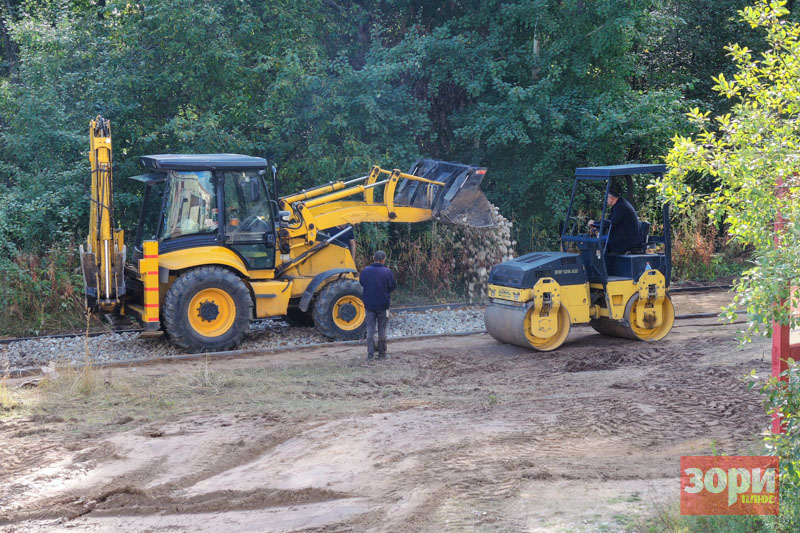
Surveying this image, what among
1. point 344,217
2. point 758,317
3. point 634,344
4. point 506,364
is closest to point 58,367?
point 344,217

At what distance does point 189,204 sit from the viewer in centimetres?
1256

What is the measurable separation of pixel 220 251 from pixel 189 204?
0.84m

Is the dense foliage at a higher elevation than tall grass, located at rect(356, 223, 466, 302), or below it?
higher

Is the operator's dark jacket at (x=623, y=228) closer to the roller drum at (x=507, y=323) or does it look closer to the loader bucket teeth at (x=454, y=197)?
the roller drum at (x=507, y=323)

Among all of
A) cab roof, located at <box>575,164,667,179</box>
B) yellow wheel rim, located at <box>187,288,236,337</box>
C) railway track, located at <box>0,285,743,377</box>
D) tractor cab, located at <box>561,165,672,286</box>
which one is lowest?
railway track, located at <box>0,285,743,377</box>

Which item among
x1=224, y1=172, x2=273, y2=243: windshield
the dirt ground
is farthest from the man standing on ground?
x1=224, y1=172, x2=273, y2=243: windshield

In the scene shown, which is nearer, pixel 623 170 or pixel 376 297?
pixel 376 297

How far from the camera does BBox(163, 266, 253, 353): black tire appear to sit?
12203mm

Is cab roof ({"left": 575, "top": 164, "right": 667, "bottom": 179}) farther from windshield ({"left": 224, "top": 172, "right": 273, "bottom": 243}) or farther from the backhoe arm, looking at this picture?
the backhoe arm

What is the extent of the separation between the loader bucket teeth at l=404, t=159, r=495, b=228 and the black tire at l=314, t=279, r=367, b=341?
2014mm

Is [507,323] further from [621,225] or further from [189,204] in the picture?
[189,204]

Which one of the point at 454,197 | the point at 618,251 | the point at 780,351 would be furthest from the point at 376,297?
the point at 780,351

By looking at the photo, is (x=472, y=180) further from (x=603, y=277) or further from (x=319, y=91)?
(x=319, y=91)

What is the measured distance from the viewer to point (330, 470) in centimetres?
734
